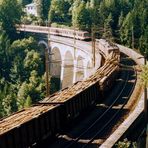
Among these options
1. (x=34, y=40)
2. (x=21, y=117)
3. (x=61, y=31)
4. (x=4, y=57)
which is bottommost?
(x=4, y=57)

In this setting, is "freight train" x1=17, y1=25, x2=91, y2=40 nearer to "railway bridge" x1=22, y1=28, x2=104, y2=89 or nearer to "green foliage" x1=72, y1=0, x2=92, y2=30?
"railway bridge" x1=22, y1=28, x2=104, y2=89

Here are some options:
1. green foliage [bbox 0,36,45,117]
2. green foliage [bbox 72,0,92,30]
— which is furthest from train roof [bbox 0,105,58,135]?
green foliage [bbox 72,0,92,30]

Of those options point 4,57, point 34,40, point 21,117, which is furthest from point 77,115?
point 34,40

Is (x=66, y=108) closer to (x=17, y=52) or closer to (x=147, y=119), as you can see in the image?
(x=147, y=119)

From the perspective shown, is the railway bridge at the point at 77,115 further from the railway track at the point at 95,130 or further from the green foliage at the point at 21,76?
the green foliage at the point at 21,76

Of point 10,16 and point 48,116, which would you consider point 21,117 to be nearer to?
point 48,116

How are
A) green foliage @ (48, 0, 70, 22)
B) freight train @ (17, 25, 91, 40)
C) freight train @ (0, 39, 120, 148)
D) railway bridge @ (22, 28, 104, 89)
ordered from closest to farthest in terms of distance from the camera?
1. freight train @ (0, 39, 120, 148)
2. railway bridge @ (22, 28, 104, 89)
3. freight train @ (17, 25, 91, 40)
4. green foliage @ (48, 0, 70, 22)

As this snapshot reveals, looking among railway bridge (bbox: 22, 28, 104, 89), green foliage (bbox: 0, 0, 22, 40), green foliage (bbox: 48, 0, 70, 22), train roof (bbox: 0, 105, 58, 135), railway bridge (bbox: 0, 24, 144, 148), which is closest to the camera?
train roof (bbox: 0, 105, 58, 135)

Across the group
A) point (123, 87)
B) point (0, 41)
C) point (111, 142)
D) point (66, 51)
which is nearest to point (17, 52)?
point (0, 41)
